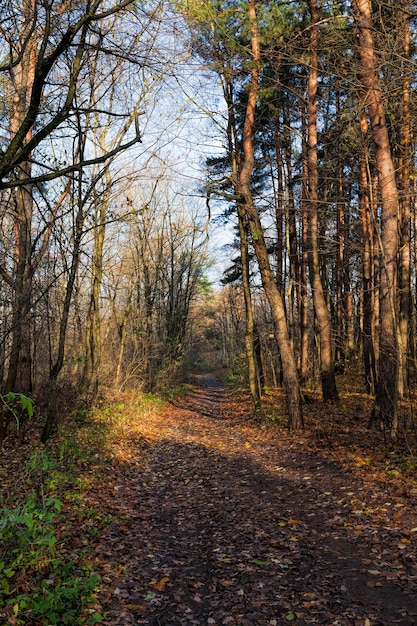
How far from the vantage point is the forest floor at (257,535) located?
389 cm

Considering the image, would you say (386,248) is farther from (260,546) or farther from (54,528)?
(54,528)

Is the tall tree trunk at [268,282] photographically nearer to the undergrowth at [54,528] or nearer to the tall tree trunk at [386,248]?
the tall tree trunk at [386,248]

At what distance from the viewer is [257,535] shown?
213 inches

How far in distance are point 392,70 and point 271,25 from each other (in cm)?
427

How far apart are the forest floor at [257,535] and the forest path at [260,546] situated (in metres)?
0.02

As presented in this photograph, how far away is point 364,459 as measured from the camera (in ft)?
25.3

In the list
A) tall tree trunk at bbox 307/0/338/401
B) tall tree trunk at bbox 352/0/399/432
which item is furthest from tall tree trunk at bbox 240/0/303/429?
tall tree trunk at bbox 352/0/399/432

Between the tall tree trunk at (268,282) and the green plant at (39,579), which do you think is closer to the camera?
the green plant at (39,579)

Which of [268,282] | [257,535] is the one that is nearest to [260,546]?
[257,535]

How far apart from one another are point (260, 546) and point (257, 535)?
0.31 meters

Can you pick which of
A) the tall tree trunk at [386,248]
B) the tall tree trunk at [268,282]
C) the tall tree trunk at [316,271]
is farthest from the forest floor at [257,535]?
the tall tree trunk at [316,271]

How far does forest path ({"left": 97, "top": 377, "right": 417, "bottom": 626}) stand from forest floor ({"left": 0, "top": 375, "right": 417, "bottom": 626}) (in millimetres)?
16

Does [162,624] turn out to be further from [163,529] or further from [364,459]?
[364,459]

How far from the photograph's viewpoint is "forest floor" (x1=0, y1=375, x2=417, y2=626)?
153 inches
